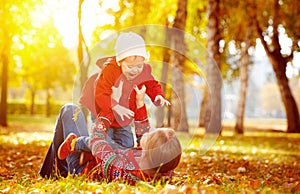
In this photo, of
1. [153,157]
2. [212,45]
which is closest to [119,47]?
[153,157]

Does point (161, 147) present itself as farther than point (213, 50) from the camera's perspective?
No

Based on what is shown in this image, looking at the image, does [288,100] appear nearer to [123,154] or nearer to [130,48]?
[130,48]

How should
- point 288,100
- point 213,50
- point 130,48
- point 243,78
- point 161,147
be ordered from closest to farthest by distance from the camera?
1. point 161,147
2. point 130,48
3. point 213,50
4. point 243,78
5. point 288,100

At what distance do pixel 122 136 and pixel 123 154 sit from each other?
14.2 inches

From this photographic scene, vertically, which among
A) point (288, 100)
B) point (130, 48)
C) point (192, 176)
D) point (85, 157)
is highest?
point (130, 48)

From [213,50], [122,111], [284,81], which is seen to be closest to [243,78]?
[213,50]

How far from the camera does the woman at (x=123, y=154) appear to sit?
4484mm

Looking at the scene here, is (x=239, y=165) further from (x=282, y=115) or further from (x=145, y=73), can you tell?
(x=282, y=115)

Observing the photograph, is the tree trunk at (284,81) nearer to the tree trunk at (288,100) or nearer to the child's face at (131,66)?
the tree trunk at (288,100)

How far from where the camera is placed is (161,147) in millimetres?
4445

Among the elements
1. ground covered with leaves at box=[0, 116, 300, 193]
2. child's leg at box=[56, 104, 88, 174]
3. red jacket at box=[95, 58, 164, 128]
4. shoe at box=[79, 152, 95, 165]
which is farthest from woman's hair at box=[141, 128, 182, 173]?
child's leg at box=[56, 104, 88, 174]

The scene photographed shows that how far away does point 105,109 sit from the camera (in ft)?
16.2

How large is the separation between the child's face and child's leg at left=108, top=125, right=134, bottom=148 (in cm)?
53

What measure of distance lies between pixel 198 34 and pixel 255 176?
81.4 feet
